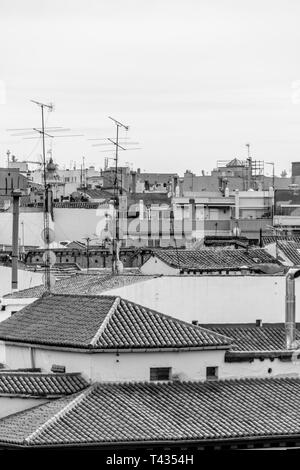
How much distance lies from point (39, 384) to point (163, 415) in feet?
8.77

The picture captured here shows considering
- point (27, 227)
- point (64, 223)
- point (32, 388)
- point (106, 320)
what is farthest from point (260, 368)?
point (64, 223)

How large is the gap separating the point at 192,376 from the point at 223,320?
25.6ft

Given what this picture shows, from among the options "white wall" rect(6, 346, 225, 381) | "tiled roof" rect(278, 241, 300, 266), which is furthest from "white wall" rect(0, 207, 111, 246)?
"white wall" rect(6, 346, 225, 381)

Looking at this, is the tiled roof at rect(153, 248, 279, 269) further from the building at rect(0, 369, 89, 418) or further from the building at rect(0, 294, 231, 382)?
the building at rect(0, 369, 89, 418)

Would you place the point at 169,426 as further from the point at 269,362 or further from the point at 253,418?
the point at 269,362

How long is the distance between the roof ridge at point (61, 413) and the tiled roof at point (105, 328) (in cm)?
113

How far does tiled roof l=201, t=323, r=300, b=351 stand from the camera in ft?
139

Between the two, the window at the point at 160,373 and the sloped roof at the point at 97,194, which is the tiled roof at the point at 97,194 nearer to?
the sloped roof at the point at 97,194

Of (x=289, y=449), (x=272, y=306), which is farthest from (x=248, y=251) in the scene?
(x=289, y=449)

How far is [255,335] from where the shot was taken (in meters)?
43.7

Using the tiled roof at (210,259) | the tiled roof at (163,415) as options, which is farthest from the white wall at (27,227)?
→ the tiled roof at (163,415)

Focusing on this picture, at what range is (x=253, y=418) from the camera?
118 feet

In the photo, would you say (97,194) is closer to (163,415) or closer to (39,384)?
(39,384)

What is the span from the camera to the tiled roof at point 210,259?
52553 mm
